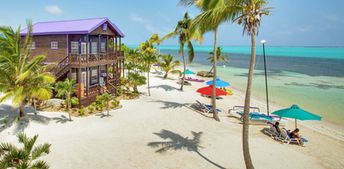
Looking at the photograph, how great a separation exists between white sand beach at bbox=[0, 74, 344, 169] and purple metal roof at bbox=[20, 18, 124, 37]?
24.4 ft

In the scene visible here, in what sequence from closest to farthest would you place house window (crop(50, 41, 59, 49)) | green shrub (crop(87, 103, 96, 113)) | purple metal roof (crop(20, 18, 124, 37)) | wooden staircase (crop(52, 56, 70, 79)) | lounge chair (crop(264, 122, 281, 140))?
lounge chair (crop(264, 122, 281, 140)), green shrub (crop(87, 103, 96, 113)), wooden staircase (crop(52, 56, 70, 79)), purple metal roof (crop(20, 18, 124, 37)), house window (crop(50, 41, 59, 49))

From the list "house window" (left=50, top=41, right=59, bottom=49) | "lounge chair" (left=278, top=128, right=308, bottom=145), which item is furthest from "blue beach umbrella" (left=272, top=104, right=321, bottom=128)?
"house window" (left=50, top=41, right=59, bottom=49)

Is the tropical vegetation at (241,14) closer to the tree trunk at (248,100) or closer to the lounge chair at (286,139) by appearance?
the tree trunk at (248,100)

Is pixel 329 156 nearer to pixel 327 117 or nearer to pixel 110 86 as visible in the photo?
pixel 327 117

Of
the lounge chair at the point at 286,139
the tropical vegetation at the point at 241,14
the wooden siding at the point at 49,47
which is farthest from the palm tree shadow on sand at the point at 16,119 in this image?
A: the lounge chair at the point at 286,139

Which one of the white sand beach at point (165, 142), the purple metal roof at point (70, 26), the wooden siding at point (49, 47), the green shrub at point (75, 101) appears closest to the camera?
the white sand beach at point (165, 142)

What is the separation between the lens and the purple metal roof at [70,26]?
21125mm

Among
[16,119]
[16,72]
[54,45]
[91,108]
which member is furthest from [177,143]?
[54,45]

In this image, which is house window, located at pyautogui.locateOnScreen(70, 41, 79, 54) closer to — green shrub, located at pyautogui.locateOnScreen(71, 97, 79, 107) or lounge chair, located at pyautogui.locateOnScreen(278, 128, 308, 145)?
green shrub, located at pyautogui.locateOnScreen(71, 97, 79, 107)

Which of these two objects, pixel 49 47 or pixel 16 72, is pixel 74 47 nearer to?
pixel 49 47

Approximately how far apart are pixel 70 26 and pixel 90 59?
4.35 meters

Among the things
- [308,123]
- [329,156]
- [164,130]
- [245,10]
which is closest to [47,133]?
[164,130]

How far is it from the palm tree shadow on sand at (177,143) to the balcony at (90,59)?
9.22 metres

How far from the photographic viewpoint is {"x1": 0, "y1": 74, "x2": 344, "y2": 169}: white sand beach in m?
A: 11.7
